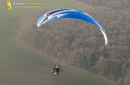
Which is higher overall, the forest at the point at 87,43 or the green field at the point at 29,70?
the forest at the point at 87,43

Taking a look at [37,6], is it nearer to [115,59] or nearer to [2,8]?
[2,8]

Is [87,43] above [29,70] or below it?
above

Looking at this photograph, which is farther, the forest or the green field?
the forest

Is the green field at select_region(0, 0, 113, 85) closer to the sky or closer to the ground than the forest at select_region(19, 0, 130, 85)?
closer to the ground

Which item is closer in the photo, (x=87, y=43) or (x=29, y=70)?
(x=29, y=70)

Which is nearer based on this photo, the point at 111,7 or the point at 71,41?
the point at 71,41

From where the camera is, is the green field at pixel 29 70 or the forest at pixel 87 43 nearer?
the green field at pixel 29 70

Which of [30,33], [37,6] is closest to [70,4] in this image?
[37,6]

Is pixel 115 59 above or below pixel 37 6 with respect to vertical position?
below
